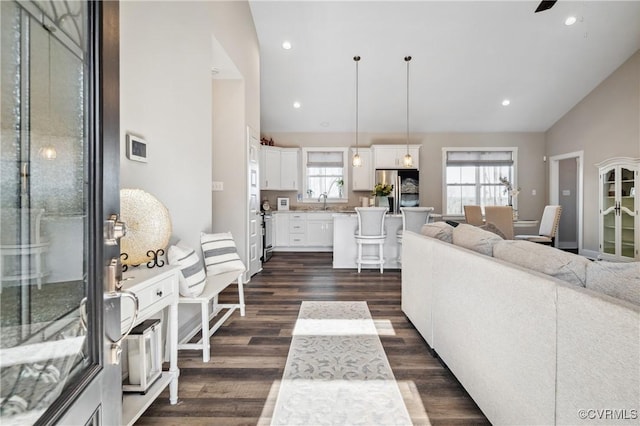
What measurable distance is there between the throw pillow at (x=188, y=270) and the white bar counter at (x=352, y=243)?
314cm

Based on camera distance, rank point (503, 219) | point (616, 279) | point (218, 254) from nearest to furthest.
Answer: point (616, 279) → point (218, 254) → point (503, 219)

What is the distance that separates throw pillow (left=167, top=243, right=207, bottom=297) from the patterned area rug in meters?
0.82

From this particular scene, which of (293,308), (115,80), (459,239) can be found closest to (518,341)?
(459,239)

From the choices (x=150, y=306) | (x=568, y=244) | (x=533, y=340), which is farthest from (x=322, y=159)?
(x=533, y=340)

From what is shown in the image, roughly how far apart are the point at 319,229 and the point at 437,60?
4.00 meters

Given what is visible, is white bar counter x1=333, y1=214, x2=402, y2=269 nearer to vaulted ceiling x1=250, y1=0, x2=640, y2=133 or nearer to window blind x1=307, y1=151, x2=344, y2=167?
window blind x1=307, y1=151, x2=344, y2=167

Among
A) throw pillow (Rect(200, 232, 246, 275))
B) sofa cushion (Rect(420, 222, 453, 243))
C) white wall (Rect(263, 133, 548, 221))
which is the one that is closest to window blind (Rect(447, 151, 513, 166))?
white wall (Rect(263, 133, 548, 221))

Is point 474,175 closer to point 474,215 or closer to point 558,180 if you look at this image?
point 558,180

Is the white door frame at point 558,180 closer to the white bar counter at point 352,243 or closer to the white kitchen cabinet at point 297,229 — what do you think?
the white bar counter at point 352,243

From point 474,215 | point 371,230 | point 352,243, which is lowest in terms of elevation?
point 352,243

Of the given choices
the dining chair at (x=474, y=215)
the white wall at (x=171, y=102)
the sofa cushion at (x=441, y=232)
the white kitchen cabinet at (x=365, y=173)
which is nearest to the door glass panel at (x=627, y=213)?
the dining chair at (x=474, y=215)

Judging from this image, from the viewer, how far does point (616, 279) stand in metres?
1.03

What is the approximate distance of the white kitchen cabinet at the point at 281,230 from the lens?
705cm

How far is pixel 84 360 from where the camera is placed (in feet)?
2.34
